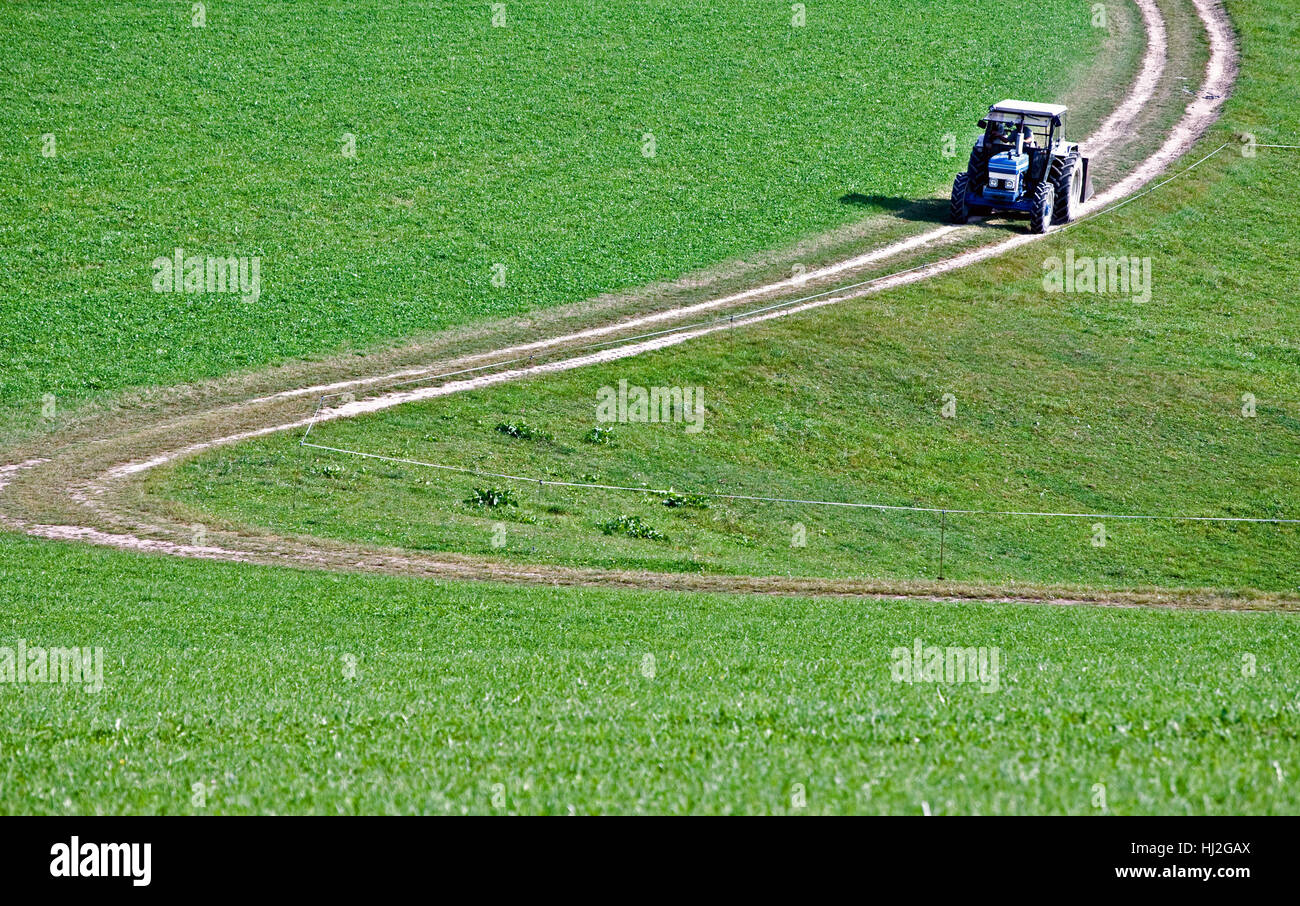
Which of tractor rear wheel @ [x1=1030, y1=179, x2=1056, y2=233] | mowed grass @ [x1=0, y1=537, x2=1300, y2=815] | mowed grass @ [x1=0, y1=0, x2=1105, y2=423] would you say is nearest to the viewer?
mowed grass @ [x1=0, y1=537, x2=1300, y2=815]

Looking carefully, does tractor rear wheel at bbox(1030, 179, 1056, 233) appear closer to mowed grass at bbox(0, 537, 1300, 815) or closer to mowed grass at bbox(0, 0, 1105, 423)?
mowed grass at bbox(0, 0, 1105, 423)

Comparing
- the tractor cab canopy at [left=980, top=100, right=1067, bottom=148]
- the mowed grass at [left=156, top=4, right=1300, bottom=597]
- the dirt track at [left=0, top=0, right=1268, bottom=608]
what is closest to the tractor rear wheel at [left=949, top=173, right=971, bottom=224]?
the dirt track at [left=0, top=0, right=1268, bottom=608]

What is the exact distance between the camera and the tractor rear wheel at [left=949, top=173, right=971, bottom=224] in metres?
47.9

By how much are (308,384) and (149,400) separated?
4289 mm

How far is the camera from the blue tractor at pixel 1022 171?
45.4 meters

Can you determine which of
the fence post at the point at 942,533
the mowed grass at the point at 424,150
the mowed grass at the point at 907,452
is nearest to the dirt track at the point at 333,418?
the mowed grass at the point at 907,452

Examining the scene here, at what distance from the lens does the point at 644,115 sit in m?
Answer: 58.2

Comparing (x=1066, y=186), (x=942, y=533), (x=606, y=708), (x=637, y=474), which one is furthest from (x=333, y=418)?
(x=1066, y=186)

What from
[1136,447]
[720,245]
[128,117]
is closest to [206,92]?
[128,117]

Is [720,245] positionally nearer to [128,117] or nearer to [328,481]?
[328,481]

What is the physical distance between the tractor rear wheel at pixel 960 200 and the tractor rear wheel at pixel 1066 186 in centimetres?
322

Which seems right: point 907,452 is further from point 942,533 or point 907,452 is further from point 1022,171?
point 1022,171

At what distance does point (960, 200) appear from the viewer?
48.1 meters

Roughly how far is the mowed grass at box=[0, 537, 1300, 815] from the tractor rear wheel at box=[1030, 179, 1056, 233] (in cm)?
2579
